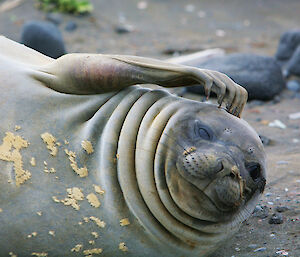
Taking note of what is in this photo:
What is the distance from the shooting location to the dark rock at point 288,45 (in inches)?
273

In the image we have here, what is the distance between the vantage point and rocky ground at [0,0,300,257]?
3.17m

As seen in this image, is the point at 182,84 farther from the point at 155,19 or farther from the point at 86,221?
the point at 155,19

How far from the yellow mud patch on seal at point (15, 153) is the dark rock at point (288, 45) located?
191 inches

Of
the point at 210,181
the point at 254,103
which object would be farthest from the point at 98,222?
the point at 254,103

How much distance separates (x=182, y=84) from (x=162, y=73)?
15 cm

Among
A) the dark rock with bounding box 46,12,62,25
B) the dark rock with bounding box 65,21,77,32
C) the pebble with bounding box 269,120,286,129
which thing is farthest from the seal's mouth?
the dark rock with bounding box 46,12,62,25

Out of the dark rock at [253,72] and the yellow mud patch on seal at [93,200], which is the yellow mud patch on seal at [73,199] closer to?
the yellow mud patch on seal at [93,200]

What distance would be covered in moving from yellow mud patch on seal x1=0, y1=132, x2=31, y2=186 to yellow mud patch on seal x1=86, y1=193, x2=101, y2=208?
28 cm

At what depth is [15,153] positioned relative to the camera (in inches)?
105

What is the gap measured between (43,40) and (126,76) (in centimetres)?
357

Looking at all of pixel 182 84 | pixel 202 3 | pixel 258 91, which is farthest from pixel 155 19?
pixel 182 84

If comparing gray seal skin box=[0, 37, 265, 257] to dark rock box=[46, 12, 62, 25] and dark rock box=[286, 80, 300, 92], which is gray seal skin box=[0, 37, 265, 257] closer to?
dark rock box=[286, 80, 300, 92]

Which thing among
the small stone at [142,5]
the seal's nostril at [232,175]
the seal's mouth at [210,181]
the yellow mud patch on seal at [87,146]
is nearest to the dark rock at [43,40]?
the yellow mud patch on seal at [87,146]

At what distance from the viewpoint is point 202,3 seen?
35.6 ft
